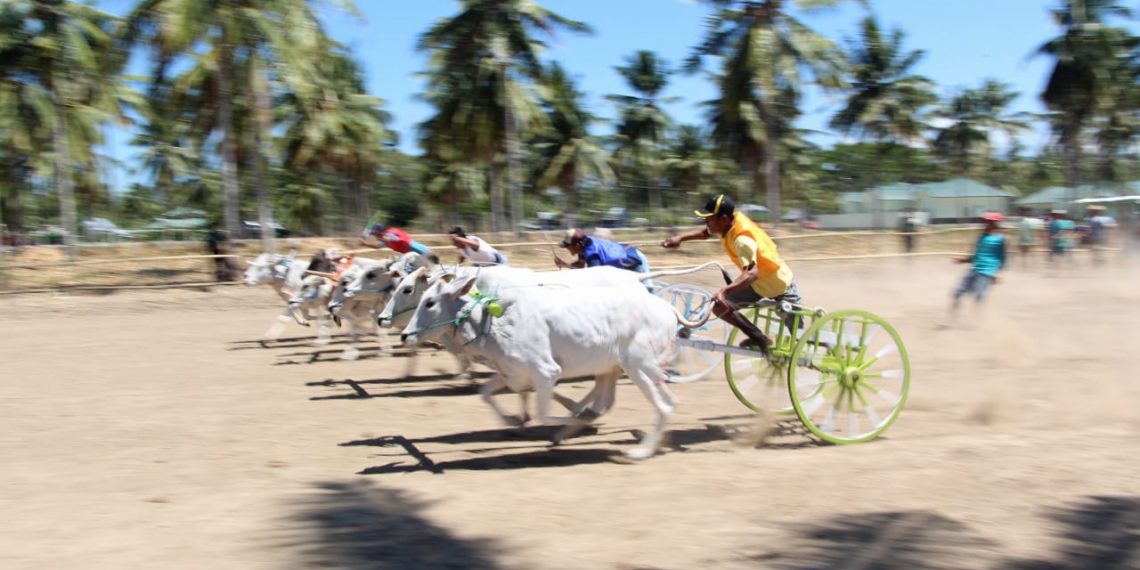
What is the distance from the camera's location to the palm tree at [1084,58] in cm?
3956

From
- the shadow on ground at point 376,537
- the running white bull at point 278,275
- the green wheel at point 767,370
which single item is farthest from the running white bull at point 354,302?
the shadow on ground at point 376,537

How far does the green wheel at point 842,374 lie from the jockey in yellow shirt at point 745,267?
437 millimetres

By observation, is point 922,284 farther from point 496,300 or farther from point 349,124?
point 349,124

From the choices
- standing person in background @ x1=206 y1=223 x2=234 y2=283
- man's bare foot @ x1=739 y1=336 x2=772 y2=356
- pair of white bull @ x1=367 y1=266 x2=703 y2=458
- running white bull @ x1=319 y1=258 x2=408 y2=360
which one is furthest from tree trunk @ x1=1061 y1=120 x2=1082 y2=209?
pair of white bull @ x1=367 y1=266 x2=703 y2=458

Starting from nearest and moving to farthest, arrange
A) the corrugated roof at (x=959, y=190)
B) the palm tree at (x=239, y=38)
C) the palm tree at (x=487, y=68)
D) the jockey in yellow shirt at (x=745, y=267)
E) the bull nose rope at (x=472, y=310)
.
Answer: the bull nose rope at (x=472, y=310) < the jockey in yellow shirt at (x=745, y=267) < the palm tree at (x=239, y=38) < the palm tree at (x=487, y=68) < the corrugated roof at (x=959, y=190)

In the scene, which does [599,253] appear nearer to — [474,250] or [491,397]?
[474,250]

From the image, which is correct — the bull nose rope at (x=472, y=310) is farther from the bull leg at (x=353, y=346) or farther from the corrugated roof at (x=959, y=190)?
the corrugated roof at (x=959, y=190)

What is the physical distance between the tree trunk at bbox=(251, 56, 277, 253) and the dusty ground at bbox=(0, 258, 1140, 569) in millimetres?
14332

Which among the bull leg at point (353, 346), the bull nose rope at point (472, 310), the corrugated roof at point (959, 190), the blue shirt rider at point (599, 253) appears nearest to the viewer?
the bull nose rope at point (472, 310)

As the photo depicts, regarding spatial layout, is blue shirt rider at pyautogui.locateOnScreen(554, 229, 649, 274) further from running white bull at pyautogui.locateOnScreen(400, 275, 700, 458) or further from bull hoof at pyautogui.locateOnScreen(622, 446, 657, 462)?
bull hoof at pyautogui.locateOnScreen(622, 446, 657, 462)

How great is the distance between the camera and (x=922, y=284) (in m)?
23.9

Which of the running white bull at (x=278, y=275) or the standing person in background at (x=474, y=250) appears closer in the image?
the standing person in background at (x=474, y=250)

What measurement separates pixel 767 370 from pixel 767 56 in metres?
27.2

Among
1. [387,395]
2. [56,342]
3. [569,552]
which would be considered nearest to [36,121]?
[56,342]
